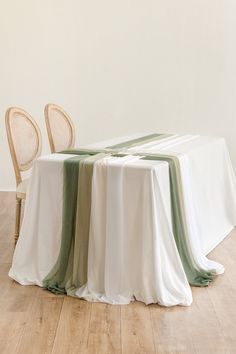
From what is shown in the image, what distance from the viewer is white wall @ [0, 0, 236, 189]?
545cm

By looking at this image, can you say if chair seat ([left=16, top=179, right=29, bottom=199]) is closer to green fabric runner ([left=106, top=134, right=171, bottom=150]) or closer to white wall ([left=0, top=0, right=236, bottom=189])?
green fabric runner ([left=106, top=134, right=171, bottom=150])

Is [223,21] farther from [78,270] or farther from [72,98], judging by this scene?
[78,270]

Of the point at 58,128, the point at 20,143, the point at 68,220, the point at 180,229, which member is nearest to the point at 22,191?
the point at 20,143

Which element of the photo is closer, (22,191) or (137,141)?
(22,191)

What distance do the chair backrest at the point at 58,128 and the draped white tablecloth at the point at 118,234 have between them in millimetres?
968

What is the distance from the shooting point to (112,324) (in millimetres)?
2943

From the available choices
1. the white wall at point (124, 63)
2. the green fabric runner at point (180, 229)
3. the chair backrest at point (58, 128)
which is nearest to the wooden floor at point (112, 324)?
the green fabric runner at point (180, 229)

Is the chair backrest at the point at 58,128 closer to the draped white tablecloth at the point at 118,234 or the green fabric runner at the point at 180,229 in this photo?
the draped white tablecloth at the point at 118,234

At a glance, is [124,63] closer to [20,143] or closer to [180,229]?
[20,143]

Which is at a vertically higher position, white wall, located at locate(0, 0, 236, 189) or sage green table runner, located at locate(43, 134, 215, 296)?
white wall, located at locate(0, 0, 236, 189)

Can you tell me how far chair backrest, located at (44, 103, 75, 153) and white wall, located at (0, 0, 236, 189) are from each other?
1012 millimetres

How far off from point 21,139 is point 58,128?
53 centimetres

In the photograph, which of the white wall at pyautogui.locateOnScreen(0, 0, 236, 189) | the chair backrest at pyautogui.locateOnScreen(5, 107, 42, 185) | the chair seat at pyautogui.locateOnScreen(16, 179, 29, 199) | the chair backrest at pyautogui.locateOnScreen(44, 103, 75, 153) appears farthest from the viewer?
the white wall at pyautogui.locateOnScreen(0, 0, 236, 189)

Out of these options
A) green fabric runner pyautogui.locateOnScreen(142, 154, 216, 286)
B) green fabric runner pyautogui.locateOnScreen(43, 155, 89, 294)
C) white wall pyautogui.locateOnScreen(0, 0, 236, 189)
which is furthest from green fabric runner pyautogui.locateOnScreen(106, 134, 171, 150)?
white wall pyautogui.locateOnScreen(0, 0, 236, 189)
